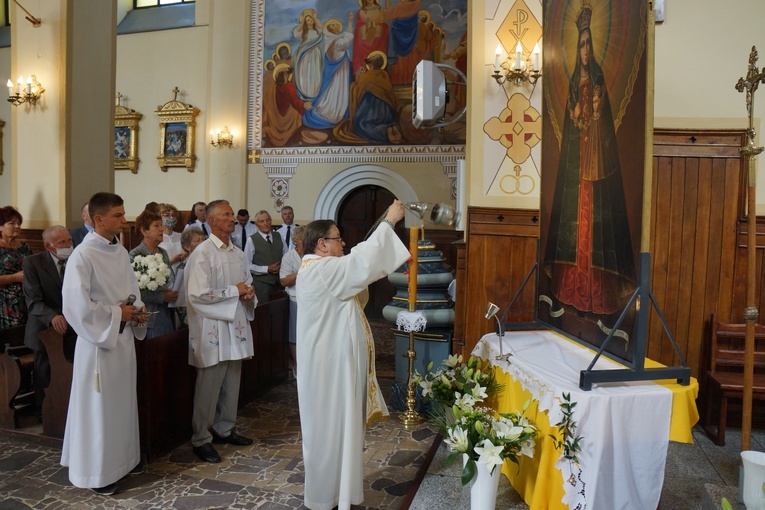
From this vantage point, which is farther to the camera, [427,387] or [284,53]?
[284,53]

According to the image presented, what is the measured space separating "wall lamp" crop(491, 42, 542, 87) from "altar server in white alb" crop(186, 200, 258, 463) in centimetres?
255

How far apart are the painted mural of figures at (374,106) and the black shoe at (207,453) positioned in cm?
695

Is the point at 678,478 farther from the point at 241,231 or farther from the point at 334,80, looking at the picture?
the point at 334,80

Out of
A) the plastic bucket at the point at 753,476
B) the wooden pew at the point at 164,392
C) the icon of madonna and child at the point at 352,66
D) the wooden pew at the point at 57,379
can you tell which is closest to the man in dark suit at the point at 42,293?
the wooden pew at the point at 57,379

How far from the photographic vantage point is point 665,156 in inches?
183

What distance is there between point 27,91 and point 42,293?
341cm

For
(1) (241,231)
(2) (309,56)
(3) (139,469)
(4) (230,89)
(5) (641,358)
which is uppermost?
(2) (309,56)

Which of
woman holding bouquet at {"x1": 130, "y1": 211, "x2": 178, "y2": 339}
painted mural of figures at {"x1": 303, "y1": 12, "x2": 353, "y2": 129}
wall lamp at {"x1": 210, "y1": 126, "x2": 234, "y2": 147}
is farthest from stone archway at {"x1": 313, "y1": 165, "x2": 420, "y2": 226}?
woman holding bouquet at {"x1": 130, "y1": 211, "x2": 178, "y2": 339}

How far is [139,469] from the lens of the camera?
375 centimetres

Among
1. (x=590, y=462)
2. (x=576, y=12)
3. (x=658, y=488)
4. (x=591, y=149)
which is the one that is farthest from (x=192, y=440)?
(x=576, y=12)

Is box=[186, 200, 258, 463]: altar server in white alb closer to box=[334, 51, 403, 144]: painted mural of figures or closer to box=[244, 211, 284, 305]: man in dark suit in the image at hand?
box=[244, 211, 284, 305]: man in dark suit

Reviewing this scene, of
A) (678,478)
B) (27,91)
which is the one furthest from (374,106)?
(678,478)

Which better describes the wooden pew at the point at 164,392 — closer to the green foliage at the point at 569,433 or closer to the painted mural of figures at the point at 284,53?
the green foliage at the point at 569,433

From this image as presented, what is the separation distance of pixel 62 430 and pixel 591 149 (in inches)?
160
